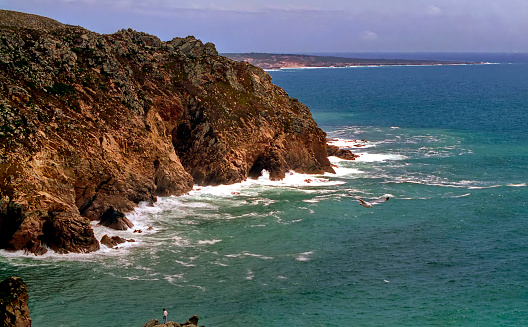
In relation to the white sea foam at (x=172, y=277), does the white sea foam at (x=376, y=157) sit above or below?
Answer: above

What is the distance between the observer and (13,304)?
37344 millimetres

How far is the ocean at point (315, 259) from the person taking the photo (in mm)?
48312

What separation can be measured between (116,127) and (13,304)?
43.7 metres

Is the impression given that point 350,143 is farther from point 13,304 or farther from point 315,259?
point 13,304

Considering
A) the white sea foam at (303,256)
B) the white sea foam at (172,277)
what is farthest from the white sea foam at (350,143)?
the white sea foam at (172,277)

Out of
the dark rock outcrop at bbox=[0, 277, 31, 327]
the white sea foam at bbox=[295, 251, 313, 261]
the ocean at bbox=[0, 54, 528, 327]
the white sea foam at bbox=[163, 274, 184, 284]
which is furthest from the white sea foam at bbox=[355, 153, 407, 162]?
the dark rock outcrop at bbox=[0, 277, 31, 327]

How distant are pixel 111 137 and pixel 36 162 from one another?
1207cm

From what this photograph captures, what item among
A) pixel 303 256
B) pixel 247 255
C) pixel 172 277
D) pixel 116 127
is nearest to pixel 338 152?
pixel 116 127

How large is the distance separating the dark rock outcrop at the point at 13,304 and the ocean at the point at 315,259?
7.84 meters

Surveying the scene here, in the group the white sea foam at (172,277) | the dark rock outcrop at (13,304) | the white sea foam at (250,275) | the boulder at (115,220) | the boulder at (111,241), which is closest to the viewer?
the dark rock outcrop at (13,304)

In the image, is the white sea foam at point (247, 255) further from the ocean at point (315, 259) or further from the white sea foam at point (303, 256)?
the white sea foam at point (303, 256)

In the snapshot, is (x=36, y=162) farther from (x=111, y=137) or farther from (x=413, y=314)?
(x=413, y=314)

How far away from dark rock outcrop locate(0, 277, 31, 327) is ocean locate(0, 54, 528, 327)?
784 centimetres

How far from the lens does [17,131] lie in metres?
67.4
